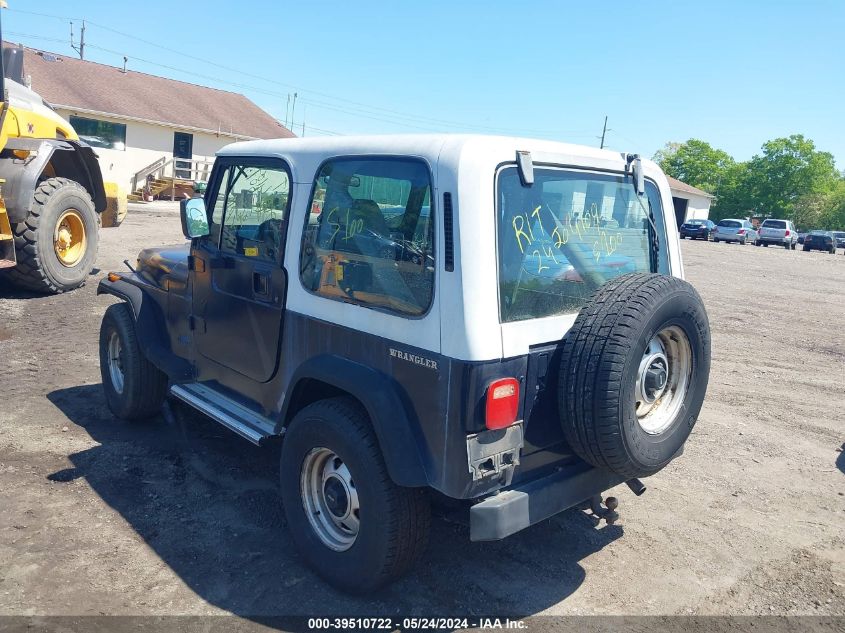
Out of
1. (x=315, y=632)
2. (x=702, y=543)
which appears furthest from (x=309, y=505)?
(x=702, y=543)

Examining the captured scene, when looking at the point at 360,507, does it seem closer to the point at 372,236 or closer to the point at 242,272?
the point at 372,236

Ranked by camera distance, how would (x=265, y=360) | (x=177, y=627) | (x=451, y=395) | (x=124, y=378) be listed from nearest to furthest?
1. (x=451, y=395)
2. (x=177, y=627)
3. (x=265, y=360)
4. (x=124, y=378)

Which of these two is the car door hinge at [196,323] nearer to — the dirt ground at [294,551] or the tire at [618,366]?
the dirt ground at [294,551]

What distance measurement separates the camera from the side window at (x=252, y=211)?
3713mm

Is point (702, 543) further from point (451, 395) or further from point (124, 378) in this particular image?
point (124, 378)

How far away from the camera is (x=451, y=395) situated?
2.70 meters

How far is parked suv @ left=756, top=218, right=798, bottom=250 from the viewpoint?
37.4 m

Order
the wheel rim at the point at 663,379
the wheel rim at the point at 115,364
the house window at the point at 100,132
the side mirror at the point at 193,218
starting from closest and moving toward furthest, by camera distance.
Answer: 1. the wheel rim at the point at 663,379
2. the side mirror at the point at 193,218
3. the wheel rim at the point at 115,364
4. the house window at the point at 100,132

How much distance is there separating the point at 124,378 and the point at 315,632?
280 cm

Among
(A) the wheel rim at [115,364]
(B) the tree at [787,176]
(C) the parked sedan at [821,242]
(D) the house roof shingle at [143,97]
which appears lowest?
(A) the wheel rim at [115,364]

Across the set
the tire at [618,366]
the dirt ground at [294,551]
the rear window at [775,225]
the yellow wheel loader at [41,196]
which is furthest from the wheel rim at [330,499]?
the rear window at [775,225]

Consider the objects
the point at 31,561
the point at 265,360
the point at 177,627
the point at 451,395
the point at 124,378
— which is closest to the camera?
the point at 451,395

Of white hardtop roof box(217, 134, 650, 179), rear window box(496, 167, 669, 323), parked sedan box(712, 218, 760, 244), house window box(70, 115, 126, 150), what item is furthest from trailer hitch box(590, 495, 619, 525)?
parked sedan box(712, 218, 760, 244)

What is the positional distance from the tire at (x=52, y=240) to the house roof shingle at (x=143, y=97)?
686 inches
